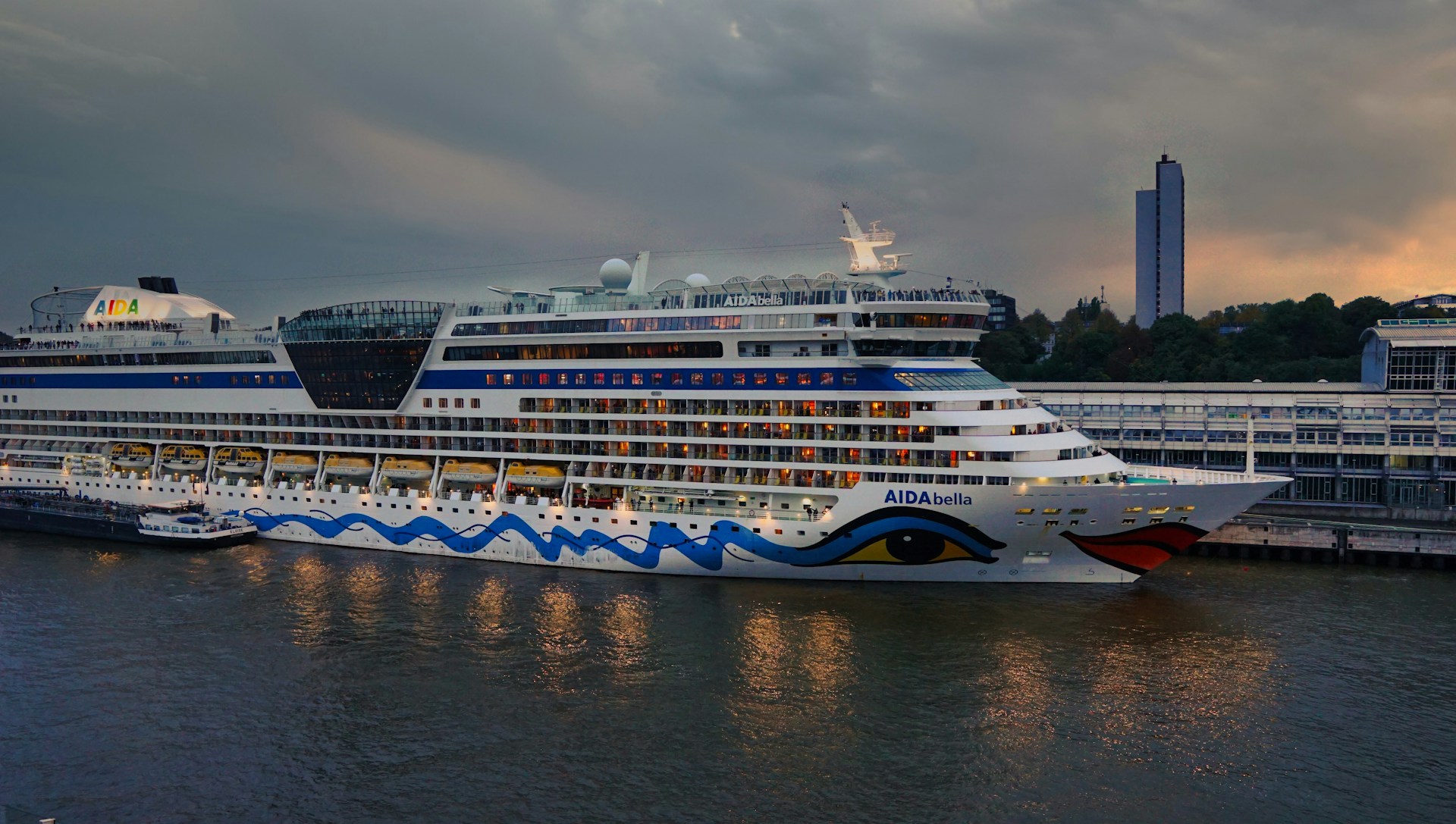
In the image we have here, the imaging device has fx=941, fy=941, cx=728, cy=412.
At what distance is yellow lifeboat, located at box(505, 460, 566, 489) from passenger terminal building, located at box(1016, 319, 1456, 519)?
30929 mm

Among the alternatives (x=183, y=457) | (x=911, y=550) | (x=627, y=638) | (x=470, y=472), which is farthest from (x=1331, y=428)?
(x=183, y=457)

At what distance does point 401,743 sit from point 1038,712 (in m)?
16.1

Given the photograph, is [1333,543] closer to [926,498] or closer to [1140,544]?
[1140,544]

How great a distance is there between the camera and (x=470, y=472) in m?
41.6

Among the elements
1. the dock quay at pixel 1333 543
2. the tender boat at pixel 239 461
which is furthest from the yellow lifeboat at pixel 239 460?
the dock quay at pixel 1333 543

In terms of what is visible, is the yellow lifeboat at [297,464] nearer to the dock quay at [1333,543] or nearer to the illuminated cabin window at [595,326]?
the illuminated cabin window at [595,326]

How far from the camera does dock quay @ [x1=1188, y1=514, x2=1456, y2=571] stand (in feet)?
130

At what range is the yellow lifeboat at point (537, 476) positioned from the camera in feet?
131

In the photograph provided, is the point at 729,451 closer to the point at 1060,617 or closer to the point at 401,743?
the point at 1060,617

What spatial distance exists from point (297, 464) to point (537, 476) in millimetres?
13990

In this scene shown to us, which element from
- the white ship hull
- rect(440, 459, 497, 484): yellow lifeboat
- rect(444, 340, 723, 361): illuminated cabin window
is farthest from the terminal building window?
rect(440, 459, 497, 484): yellow lifeboat

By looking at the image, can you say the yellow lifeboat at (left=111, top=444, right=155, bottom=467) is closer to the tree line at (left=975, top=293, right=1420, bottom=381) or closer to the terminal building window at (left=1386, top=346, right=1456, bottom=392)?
the tree line at (left=975, top=293, right=1420, bottom=381)

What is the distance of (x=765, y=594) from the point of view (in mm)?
34281

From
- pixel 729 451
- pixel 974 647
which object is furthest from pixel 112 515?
pixel 974 647
